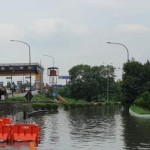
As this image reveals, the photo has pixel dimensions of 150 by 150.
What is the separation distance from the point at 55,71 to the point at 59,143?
79855 mm

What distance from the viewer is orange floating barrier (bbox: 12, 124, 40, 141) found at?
22.2 metres

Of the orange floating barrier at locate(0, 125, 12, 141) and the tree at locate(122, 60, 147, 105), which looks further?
the tree at locate(122, 60, 147, 105)

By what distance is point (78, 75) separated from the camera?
149 metres

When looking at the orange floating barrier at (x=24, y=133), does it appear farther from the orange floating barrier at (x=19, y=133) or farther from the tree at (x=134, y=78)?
the tree at (x=134, y=78)

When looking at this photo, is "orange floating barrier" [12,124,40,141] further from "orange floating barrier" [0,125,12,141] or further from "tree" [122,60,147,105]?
"tree" [122,60,147,105]

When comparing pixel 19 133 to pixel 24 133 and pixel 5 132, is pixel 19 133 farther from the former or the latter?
pixel 5 132

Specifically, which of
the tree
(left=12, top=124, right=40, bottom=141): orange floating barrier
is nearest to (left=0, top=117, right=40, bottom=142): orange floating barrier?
(left=12, top=124, right=40, bottom=141): orange floating barrier

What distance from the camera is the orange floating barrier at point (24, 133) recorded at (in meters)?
22.2

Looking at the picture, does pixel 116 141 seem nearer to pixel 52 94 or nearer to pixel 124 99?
pixel 124 99

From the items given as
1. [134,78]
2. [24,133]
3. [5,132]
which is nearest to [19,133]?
[24,133]

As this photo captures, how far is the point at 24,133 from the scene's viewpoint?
22.4 metres

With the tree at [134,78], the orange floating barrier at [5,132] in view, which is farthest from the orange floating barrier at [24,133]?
the tree at [134,78]

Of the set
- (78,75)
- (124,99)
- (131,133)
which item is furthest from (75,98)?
(131,133)

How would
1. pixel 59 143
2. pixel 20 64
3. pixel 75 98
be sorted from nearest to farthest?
pixel 59 143 < pixel 20 64 < pixel 75 98
